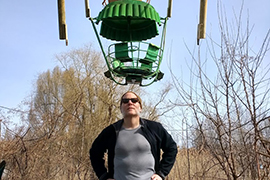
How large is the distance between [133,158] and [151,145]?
0.13 meters

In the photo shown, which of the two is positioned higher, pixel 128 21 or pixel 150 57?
pixel 128 21

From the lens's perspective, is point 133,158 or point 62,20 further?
point 62,20

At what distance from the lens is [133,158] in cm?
159

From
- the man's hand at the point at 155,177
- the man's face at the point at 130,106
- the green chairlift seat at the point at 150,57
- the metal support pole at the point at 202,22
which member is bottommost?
the man's hand at the point at 155,177

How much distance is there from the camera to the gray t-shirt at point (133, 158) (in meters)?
1.57

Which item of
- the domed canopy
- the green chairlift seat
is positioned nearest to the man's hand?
the green chairlift seat

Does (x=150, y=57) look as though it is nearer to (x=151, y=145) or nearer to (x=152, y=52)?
(x=152, y=52)

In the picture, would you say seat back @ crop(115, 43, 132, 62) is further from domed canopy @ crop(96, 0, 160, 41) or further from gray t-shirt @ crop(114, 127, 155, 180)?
gray t-shirt @ crop(114, 127, 155, 180)

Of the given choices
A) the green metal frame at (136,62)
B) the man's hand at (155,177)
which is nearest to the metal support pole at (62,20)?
the green metal frame at (136,62)

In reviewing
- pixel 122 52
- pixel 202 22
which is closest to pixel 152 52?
pixel 122 52

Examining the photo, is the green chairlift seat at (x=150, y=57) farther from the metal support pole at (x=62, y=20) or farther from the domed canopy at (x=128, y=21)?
the metal support pole at (x=62, y=20)

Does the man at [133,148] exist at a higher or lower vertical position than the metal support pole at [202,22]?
lower

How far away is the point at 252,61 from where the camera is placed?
96.7 inches

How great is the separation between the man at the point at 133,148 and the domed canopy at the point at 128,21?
0.51 metres
